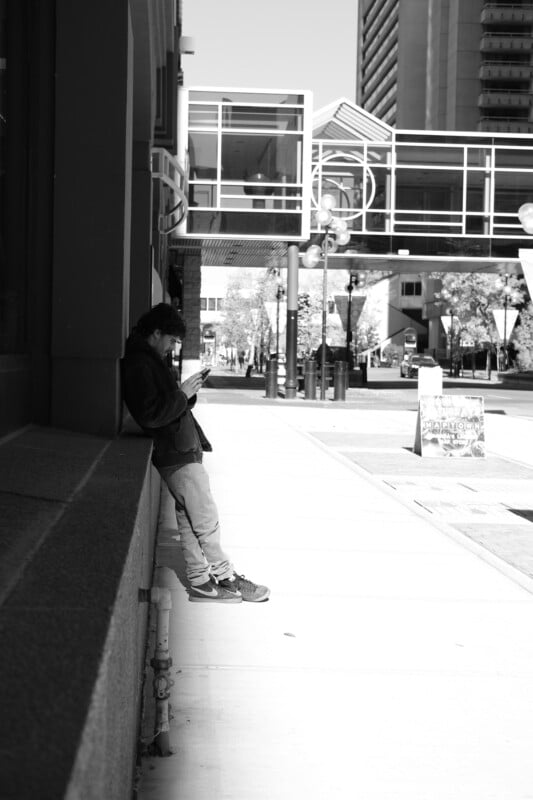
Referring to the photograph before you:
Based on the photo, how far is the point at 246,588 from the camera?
6.37m

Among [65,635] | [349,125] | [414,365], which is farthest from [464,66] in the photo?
[65,635]

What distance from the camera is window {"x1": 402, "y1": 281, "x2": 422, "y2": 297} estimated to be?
13775 centimetres

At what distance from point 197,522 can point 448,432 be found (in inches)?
409

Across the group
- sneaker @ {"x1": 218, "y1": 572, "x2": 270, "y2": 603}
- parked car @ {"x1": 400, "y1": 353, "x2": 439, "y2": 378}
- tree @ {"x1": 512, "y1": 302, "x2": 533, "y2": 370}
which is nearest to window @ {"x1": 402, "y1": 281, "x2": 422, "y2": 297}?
parked car @ {"x1": 400, "y1": 353, "x2": 439, "y2": 378}

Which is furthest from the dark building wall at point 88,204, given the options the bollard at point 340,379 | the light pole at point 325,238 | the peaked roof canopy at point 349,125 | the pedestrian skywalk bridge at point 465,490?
the peaked roof canopy at point 349,125

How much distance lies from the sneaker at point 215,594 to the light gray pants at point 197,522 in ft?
0.16

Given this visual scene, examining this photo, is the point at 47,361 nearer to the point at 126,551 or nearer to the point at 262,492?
the point at 126,551

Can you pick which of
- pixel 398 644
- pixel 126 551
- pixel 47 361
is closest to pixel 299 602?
pixel 398 644

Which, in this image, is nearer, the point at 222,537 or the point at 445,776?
the point at 445,776

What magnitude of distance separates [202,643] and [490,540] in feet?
13.0

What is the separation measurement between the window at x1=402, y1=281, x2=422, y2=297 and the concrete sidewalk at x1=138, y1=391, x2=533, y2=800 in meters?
129

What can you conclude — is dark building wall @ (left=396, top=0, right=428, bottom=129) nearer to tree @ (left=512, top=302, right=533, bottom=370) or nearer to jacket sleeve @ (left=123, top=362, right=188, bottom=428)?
tree @ (left=512, top=302, right=533, bottom=370)

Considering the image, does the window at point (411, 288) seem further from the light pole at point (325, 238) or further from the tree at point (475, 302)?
the light pole at point (325, 238)

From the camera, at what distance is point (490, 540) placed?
8883 mm
